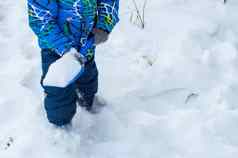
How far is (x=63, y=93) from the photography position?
2771mm

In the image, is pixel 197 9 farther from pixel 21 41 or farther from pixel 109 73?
pixel 21 41

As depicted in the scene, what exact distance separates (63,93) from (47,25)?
1.30 feet

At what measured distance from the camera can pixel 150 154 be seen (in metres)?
2.85

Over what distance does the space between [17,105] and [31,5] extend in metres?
0.74

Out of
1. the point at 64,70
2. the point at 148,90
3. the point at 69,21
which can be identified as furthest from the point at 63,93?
the point at 148,90

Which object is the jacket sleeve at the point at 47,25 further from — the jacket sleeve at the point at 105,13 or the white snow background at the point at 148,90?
the white snow background at the point at 148,90

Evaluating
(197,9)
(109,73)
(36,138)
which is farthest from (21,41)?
(197,9)

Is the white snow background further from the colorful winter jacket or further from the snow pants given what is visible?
the colorful winter jacket

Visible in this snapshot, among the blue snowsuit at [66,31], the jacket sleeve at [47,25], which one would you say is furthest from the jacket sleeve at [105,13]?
the jacket sleeve at [47,25]

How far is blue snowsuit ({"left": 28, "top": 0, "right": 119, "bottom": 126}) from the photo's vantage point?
2.55 meters

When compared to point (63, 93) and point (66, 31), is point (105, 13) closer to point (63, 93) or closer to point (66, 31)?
point (66, 31)

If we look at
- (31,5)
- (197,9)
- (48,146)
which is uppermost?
(31,5)

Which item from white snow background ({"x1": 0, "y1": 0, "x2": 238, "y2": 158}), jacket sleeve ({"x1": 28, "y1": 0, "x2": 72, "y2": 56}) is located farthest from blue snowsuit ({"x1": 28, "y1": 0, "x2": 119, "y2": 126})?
white snow background ({"x1": 0, "y1": 0, "x2": 238, "y2": 158})

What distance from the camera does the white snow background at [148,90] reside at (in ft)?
9.44
